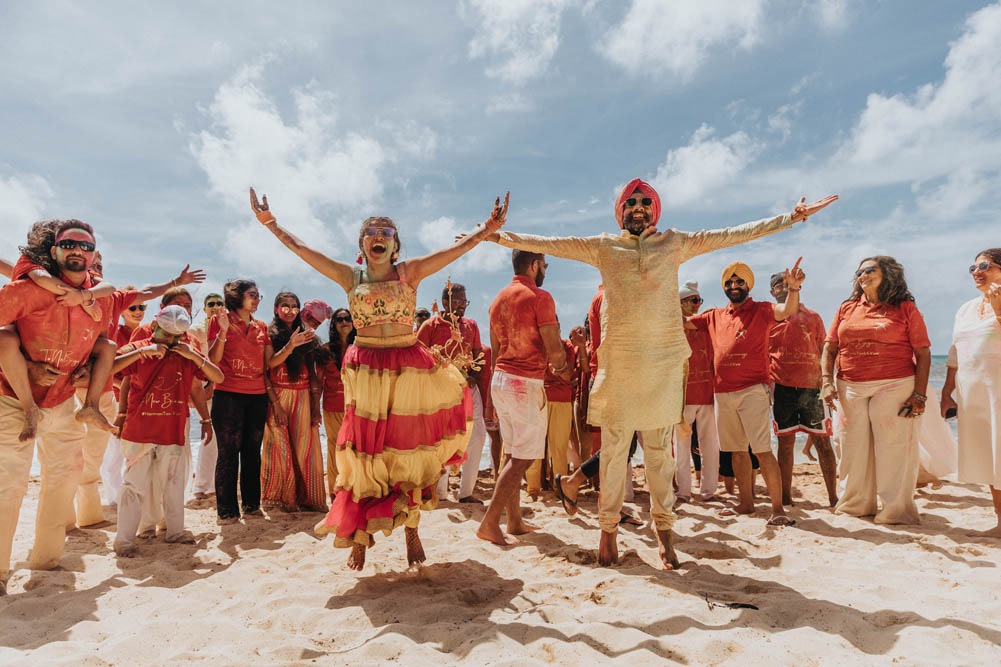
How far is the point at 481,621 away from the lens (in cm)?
331

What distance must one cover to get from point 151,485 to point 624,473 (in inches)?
160

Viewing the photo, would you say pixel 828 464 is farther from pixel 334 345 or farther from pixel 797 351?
pixel 334 345

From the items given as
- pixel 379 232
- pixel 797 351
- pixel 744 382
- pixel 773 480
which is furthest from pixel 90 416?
pixel 797 351

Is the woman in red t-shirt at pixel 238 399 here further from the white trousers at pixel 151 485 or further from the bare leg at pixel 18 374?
the bare leg at pixel 18 374

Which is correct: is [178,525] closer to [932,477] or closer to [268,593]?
[268,593]

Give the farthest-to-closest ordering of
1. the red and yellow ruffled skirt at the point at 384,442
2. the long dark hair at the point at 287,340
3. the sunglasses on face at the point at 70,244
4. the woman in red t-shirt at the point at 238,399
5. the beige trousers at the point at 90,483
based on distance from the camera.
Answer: the long dark hair at the point at 287,340
the woman in red t-shirt at the point at 238,399
the beige trousers at the point at 90,483
the sunglasses on face at the point at 70,244
the red and yellow ruffled skirt at the point at 384,442

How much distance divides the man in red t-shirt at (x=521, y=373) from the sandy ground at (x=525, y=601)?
0.52m

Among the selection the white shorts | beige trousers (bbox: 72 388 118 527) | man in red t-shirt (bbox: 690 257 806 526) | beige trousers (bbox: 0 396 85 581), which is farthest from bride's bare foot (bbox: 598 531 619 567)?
beige trousers (bbox: 72 388 118 527)

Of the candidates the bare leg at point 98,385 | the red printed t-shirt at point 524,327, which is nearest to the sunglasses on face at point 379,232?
the red printed t-shirt at point 524,327

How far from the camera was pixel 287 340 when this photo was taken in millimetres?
6312

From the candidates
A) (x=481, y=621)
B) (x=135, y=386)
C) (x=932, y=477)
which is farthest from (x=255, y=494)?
(x=932, y=477)

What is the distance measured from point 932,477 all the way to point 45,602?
29.4 feet

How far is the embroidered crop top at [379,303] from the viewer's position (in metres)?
4.05

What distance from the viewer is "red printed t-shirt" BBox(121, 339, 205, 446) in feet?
16.5
